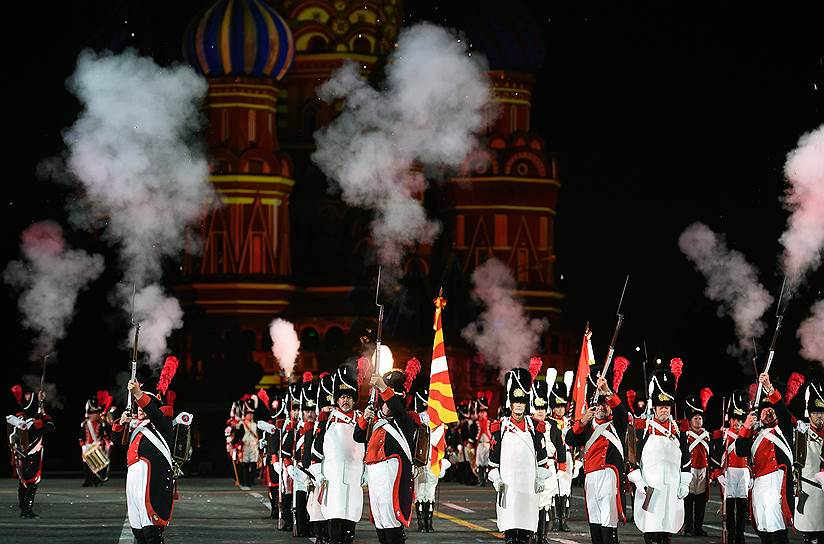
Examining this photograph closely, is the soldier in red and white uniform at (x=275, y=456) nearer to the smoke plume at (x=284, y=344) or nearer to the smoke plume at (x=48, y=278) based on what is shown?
the smoke plume at (x=48, y=278)

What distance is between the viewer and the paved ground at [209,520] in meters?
25.2

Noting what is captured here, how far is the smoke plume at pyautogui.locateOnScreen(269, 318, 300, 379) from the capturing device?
212ft

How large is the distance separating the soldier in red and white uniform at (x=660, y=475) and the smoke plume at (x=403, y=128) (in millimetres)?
41785

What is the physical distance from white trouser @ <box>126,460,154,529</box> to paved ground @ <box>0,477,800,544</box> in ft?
16.7

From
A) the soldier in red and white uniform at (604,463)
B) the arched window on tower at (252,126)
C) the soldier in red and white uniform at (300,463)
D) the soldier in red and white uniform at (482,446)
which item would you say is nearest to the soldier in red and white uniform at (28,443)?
the soldier in red and white uniform at (300,463)

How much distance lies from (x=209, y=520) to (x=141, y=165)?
3931 cm

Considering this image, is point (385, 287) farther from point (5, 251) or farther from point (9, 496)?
point (9, 496)

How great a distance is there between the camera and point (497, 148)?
243 feet

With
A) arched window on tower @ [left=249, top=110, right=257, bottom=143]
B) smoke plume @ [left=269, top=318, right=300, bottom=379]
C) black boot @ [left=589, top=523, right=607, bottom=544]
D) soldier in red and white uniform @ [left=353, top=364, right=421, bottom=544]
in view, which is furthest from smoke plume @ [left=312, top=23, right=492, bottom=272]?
black boot @ [left=589, top=523, right=607, bottom=544]

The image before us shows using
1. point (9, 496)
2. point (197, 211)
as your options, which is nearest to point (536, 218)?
point (197, 211)

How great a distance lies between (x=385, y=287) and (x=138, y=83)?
10717 mm

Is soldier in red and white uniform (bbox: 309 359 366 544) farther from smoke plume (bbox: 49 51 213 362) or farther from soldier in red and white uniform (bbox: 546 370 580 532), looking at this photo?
smoke plume (bbox: 49 51 213 362)

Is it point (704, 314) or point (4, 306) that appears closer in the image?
point (4, 306)

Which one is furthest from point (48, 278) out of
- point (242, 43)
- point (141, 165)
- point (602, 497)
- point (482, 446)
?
point (602, 497)
